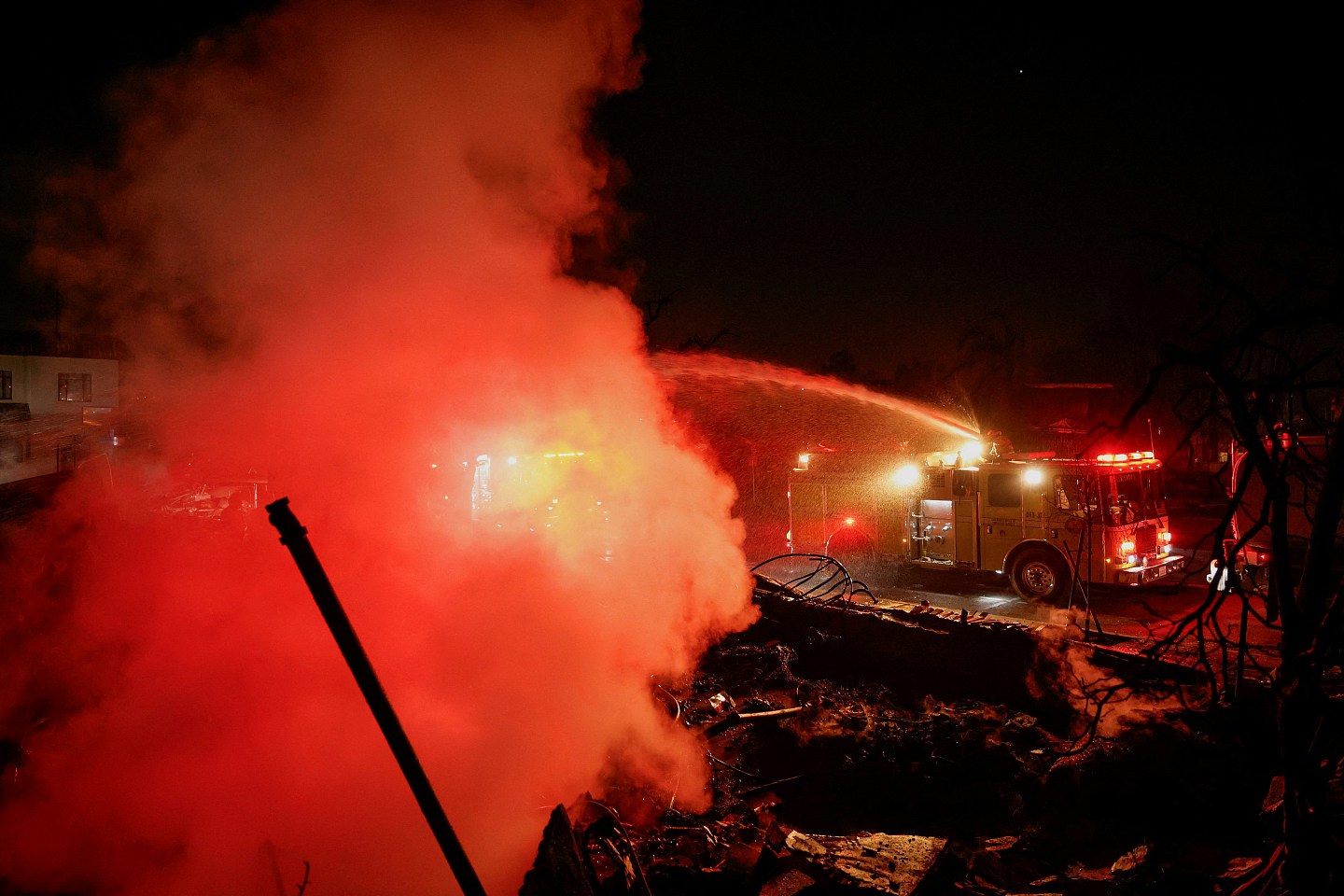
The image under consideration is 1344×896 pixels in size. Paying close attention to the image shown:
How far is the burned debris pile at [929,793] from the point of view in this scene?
4094 millimetres

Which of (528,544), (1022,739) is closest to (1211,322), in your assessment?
(1022,739)

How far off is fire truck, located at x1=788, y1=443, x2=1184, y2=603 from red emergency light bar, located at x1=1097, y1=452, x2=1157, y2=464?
0.07 ft

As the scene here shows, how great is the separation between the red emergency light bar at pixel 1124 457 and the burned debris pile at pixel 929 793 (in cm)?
538

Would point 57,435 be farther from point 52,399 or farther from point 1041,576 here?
point 1041,576

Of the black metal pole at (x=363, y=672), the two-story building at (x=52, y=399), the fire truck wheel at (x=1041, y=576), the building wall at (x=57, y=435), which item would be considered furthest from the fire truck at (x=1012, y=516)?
the building wall at (x=57, y=435)

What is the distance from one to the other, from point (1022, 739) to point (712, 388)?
2724 centimetres

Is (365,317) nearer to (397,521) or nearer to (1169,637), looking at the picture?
(397,521)

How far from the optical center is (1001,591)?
42.2 ft

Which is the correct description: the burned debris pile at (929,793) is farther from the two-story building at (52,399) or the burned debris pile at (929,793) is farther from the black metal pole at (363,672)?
the two-story building at (52,399)

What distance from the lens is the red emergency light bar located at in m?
11.2

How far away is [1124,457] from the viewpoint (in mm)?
11375

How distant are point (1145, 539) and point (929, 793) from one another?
8449 mm

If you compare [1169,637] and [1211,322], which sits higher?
[1211,322]

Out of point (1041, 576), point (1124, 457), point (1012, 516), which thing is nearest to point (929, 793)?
point (1041, 576)
